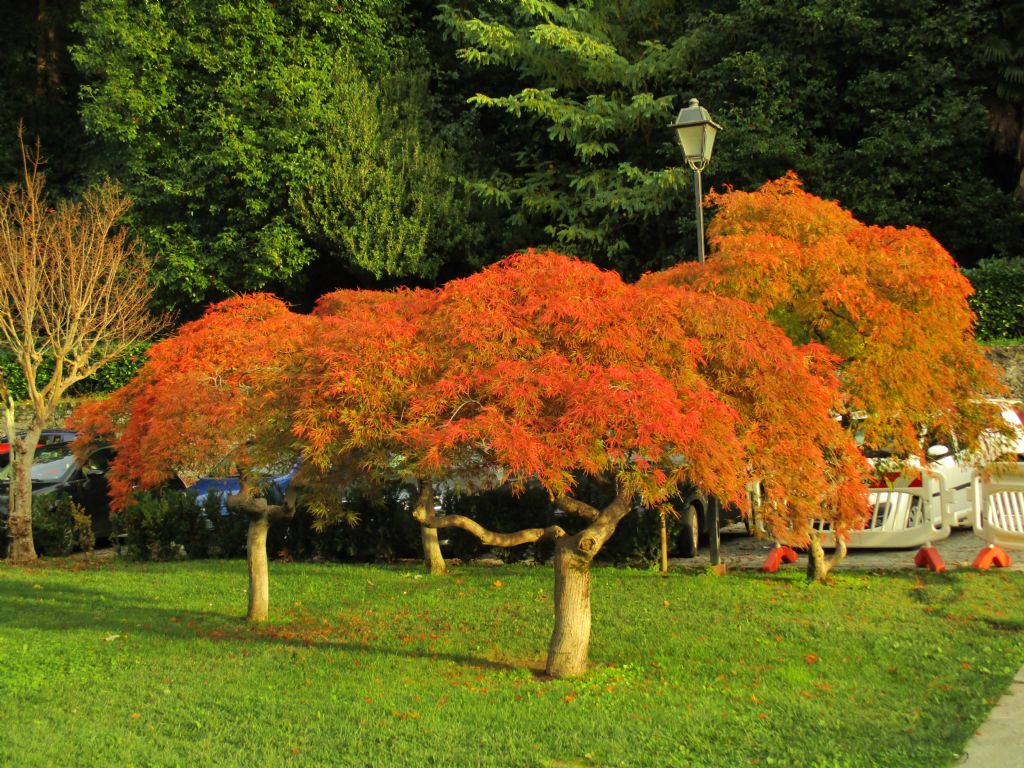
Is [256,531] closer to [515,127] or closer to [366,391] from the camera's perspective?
[366,391]

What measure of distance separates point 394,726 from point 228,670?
2.06 metres

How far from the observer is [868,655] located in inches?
307

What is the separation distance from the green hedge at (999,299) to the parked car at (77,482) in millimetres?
14736

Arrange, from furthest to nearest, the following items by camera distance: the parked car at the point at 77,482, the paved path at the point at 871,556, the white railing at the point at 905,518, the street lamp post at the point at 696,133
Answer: the parked car at the point at 77,482 → the paved path at the point at 871,556 → the white railing at the point at 905,518 → the street lamp post at the point at 696,133

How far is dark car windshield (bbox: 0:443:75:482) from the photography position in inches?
632

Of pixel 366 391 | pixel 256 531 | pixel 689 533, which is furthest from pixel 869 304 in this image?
pixel 256 531

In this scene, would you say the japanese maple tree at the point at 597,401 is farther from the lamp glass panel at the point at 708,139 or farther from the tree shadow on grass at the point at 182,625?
the lamp glass panel at the point at 708,139

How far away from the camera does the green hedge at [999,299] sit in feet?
61.7

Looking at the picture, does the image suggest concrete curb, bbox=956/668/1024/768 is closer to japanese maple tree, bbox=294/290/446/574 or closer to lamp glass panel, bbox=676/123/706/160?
japanese maple tree, bbox=294/290/446/574

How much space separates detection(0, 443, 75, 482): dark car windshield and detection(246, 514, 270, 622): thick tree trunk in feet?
24.6

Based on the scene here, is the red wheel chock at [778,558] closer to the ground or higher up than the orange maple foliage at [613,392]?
closer to the ground

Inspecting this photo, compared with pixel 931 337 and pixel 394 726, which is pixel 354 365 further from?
pixel 931 337

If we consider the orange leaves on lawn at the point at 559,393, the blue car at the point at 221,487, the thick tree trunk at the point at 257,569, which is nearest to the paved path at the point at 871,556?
the orange leaves on lawn at the point at 559,393

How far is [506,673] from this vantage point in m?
7.57
